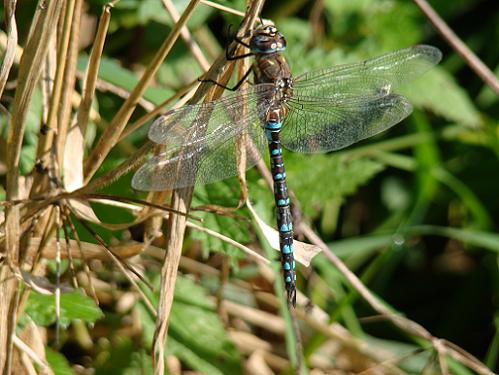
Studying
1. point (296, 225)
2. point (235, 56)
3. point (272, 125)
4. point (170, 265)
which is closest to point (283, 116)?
point (272, 125)

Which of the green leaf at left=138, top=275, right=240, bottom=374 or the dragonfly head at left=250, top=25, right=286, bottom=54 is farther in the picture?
the green leaf at left=138, top=275, right=240, bottom=374

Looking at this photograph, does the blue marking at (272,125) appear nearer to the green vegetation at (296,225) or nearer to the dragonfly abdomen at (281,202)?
the dragonfly abdomen at (281,202)

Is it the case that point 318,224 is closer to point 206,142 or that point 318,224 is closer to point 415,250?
point 415,250

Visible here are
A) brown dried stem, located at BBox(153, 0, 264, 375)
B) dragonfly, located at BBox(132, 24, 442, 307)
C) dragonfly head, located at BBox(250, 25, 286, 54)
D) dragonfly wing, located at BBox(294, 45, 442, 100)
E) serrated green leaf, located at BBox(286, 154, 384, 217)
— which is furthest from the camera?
serrated green leaf, located at BBox(286, 154, 384, 217)

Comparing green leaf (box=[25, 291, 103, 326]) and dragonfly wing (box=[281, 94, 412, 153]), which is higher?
dragonfly wing (box=[281, 94, 412, 153])

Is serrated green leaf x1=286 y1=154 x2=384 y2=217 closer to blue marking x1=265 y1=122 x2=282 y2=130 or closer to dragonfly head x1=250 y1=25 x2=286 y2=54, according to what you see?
blue marking x1=265 y1=122 x2=282 y2=130

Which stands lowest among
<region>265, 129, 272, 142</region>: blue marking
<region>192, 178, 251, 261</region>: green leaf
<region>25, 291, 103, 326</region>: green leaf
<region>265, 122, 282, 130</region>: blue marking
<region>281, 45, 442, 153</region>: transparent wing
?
<region>25, 291, 103, 326</region>: green leaf

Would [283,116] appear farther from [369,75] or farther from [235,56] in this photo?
[235,56]

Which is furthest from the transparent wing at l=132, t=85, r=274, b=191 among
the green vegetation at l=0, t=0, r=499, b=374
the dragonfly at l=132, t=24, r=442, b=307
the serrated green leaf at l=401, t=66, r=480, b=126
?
the serrated green leaf at l=401, t=66, r=480, b=126
